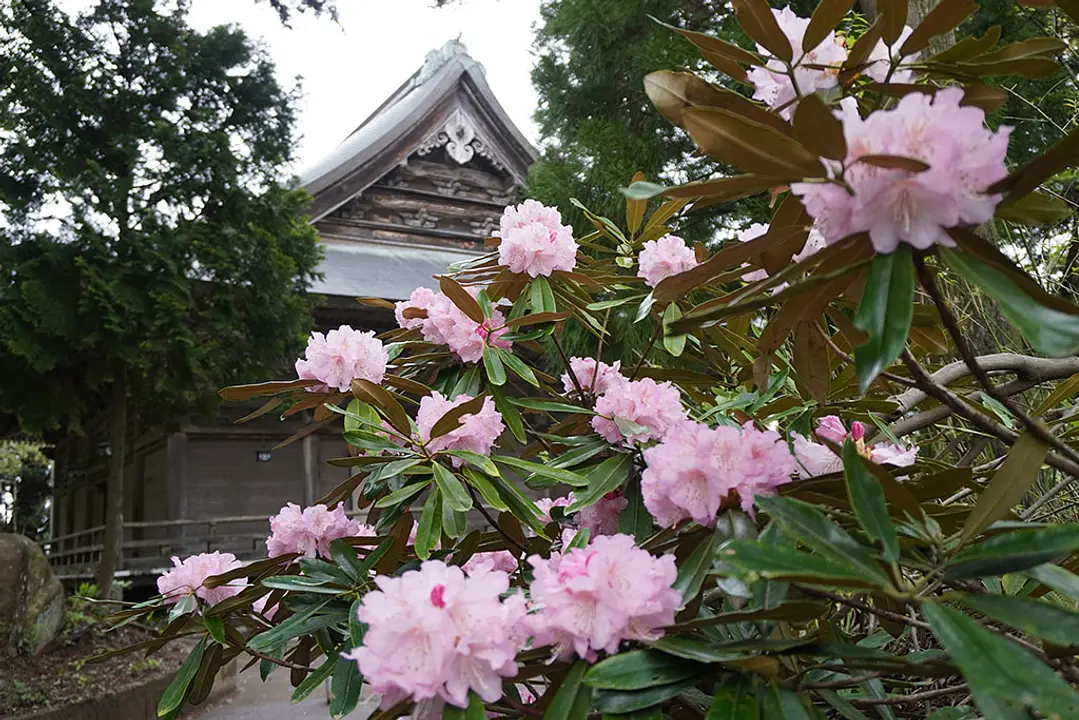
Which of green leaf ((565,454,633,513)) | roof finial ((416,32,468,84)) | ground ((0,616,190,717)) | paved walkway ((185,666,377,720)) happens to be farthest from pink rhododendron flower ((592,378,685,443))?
roof finial ((416,32,468,84))

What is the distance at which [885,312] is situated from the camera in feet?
1.39

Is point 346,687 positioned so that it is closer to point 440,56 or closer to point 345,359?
point 345,359

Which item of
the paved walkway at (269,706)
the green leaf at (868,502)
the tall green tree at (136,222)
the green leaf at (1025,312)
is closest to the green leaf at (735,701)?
the green leaf at (868,502)

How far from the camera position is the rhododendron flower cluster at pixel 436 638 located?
47 centimetres

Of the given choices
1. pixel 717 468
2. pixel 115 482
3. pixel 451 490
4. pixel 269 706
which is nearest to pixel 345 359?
pixel 451 490

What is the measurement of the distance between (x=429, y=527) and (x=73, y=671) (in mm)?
4072

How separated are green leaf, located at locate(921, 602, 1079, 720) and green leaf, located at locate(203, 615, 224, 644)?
80cm

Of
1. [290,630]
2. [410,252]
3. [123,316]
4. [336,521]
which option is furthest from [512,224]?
[410,252]

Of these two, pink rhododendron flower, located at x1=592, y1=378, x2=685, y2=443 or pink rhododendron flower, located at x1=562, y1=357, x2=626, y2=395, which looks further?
pink rhododendron flower, located at x1=562, y1=357, x2=626, y2=395

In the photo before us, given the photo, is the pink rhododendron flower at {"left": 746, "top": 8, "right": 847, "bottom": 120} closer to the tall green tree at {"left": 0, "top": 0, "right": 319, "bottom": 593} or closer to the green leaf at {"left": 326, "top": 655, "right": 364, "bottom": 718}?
the green leaf at {"left": 326, "top": 655, "right": 364, "bottom": 718}

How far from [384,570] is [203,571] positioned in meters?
0.28

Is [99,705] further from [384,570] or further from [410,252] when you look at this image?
[410,252]

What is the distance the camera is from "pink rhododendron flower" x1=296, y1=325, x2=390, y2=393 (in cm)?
101

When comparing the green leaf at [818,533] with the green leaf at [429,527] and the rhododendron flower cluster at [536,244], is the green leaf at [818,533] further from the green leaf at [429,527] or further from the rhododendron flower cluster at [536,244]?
the rhododendron flower cluster at [536,244]
